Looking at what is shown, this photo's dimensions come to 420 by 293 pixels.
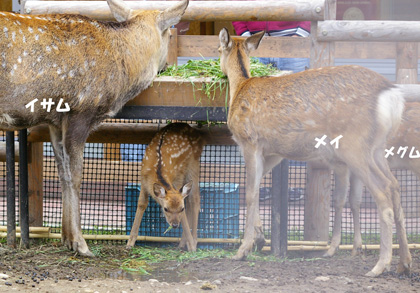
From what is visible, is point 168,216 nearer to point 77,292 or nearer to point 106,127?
point 106,127

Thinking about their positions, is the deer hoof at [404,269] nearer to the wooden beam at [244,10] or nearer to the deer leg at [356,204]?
the deer leg at [356,204]

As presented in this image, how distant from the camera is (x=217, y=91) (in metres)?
6.19

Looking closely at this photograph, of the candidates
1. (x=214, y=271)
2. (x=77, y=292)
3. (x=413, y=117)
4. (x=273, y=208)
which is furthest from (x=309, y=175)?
(x=77, y=292)

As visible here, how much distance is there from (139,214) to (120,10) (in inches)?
83.7

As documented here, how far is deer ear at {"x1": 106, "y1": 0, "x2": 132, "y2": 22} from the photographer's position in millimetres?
6453

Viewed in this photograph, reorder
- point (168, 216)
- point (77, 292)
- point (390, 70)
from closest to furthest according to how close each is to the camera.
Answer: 1. point (77, 292)
2. point (168, 216)
3. point (390, 70)

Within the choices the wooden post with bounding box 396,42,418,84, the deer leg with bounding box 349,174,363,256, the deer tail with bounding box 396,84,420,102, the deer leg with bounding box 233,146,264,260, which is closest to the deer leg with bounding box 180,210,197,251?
the deer leg with bounding box 233,146,264,260

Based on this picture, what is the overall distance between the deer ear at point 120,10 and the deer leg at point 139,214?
1.79 meters

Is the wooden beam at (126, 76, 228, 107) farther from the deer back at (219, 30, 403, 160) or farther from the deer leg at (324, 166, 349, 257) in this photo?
the deer leg at (324, 166, 349, 257)

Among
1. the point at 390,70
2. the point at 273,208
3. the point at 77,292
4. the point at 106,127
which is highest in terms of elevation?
the point at 390,70

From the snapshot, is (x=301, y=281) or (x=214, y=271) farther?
(x=214, y=271)

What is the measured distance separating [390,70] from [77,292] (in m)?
8.92

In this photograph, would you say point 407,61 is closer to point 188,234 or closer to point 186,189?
point 186,189

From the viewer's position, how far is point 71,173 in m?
6.03
